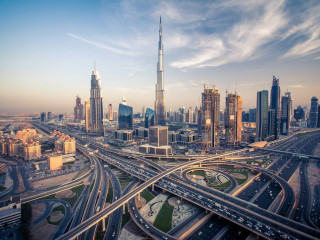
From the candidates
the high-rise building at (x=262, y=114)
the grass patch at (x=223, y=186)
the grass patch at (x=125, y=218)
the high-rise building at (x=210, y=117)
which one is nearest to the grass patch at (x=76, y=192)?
the grass patch at (x=125, y=218)

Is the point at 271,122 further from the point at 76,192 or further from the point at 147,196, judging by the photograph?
the point at 76,192

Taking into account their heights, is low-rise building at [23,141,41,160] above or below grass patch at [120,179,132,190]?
above

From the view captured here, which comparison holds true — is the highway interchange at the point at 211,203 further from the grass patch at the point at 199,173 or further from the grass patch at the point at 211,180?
the grass patch at the point at 211,180

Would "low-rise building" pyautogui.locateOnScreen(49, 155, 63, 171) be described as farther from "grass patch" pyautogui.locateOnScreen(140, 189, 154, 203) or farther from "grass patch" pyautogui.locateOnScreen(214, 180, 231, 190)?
"grass patch" pyautogui.locateOnScreen(214, 180, 231, 190)

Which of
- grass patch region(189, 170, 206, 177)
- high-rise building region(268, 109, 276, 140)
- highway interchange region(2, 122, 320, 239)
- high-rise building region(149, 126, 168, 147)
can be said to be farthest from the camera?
high-rise building region(268, 109, 276, 140)

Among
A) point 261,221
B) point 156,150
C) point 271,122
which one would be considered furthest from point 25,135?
point 271,122

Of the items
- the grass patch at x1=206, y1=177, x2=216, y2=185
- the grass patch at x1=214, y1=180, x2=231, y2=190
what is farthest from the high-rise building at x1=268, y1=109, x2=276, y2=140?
the grass patch at x1=214, y1=180, x2=231, y2=190
